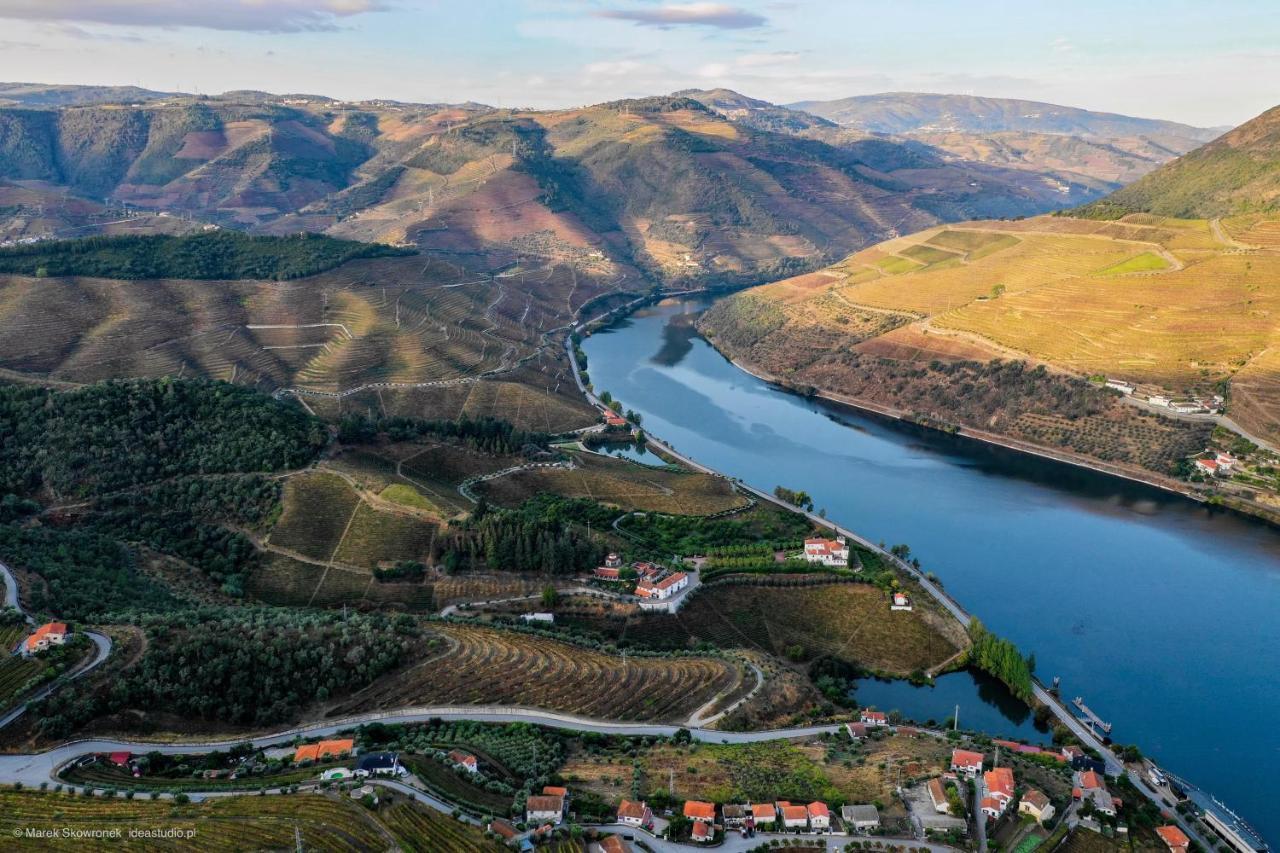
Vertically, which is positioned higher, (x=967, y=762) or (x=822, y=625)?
(x=967, y=762)

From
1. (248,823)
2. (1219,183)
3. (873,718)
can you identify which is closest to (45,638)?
(248,823)

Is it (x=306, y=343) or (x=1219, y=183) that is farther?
(x=1219, y=183)

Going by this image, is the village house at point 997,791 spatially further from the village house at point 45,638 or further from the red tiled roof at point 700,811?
the village house at point 45,638

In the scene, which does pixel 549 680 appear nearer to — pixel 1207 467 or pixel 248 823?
pixel 248 823

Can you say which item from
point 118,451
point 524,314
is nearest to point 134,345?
point 118,451

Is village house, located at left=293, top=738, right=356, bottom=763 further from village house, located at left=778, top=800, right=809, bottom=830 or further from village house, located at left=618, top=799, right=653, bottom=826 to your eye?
village house, located at left=778, top=800, right=809, bottom=830

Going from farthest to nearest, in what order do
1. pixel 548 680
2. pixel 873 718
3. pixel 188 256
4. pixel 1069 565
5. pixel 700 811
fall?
pixel 188 256, pixel 1069 565, pixel 548 680, pixel 873 718, pixel 700 811
